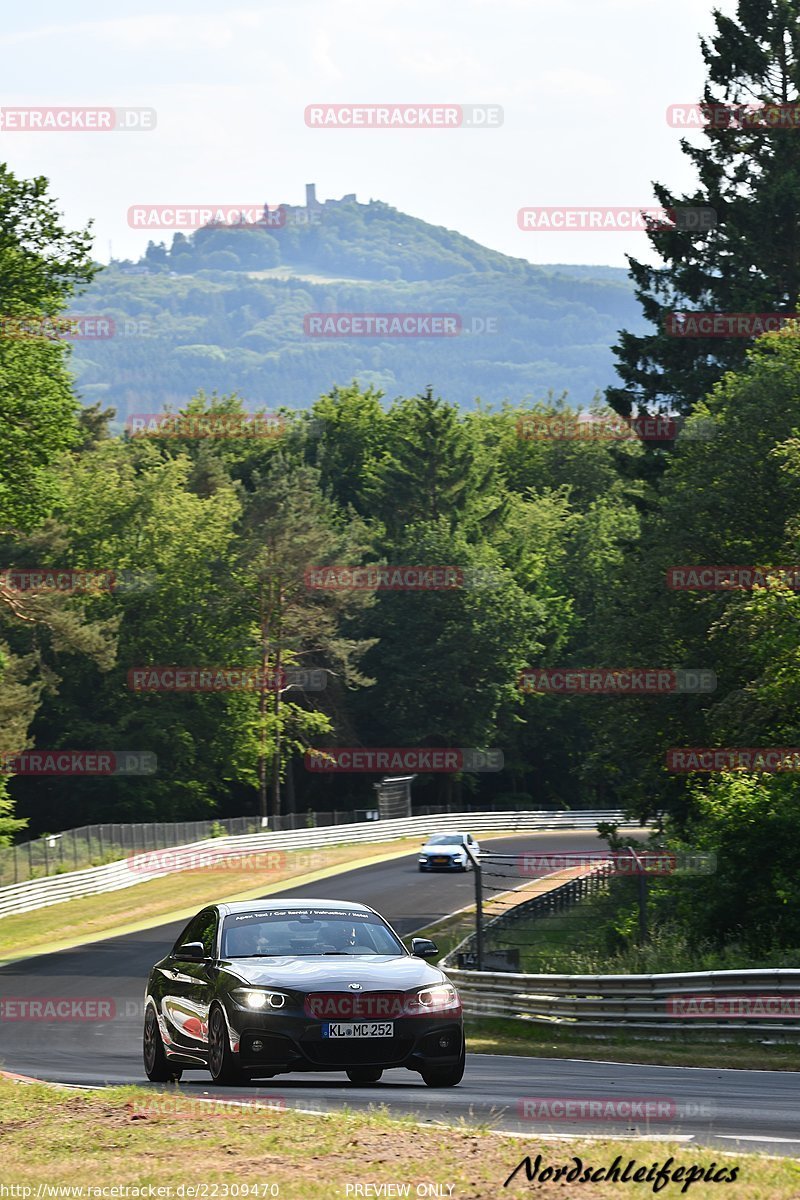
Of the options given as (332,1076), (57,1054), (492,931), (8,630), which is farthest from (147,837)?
(332,1076)

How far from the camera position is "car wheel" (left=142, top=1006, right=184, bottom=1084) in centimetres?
1434

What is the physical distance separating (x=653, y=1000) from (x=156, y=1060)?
8.93 m

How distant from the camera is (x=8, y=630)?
273ft

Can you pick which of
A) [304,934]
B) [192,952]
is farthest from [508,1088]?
[192,952]

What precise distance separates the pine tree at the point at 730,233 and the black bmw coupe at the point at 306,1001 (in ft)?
140

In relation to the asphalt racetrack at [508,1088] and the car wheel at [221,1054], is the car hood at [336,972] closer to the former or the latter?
the car wheel at [221,1054]

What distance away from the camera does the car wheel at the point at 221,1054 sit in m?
12.6

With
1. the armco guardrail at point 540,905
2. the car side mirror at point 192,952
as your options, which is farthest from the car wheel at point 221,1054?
the armco guardrail at point 540,905

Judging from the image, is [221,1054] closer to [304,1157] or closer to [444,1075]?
[444,1075]

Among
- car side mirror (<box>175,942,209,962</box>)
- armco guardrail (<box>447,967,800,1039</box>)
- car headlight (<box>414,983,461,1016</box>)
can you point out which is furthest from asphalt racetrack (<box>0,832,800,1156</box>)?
armco guardrail (<box>447,967,800,1039</box>)

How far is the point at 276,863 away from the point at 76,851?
383 inches

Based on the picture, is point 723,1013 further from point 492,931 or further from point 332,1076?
point 492,931

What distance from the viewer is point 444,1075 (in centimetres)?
1328

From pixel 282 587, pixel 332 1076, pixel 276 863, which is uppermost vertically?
pixel 282 587
